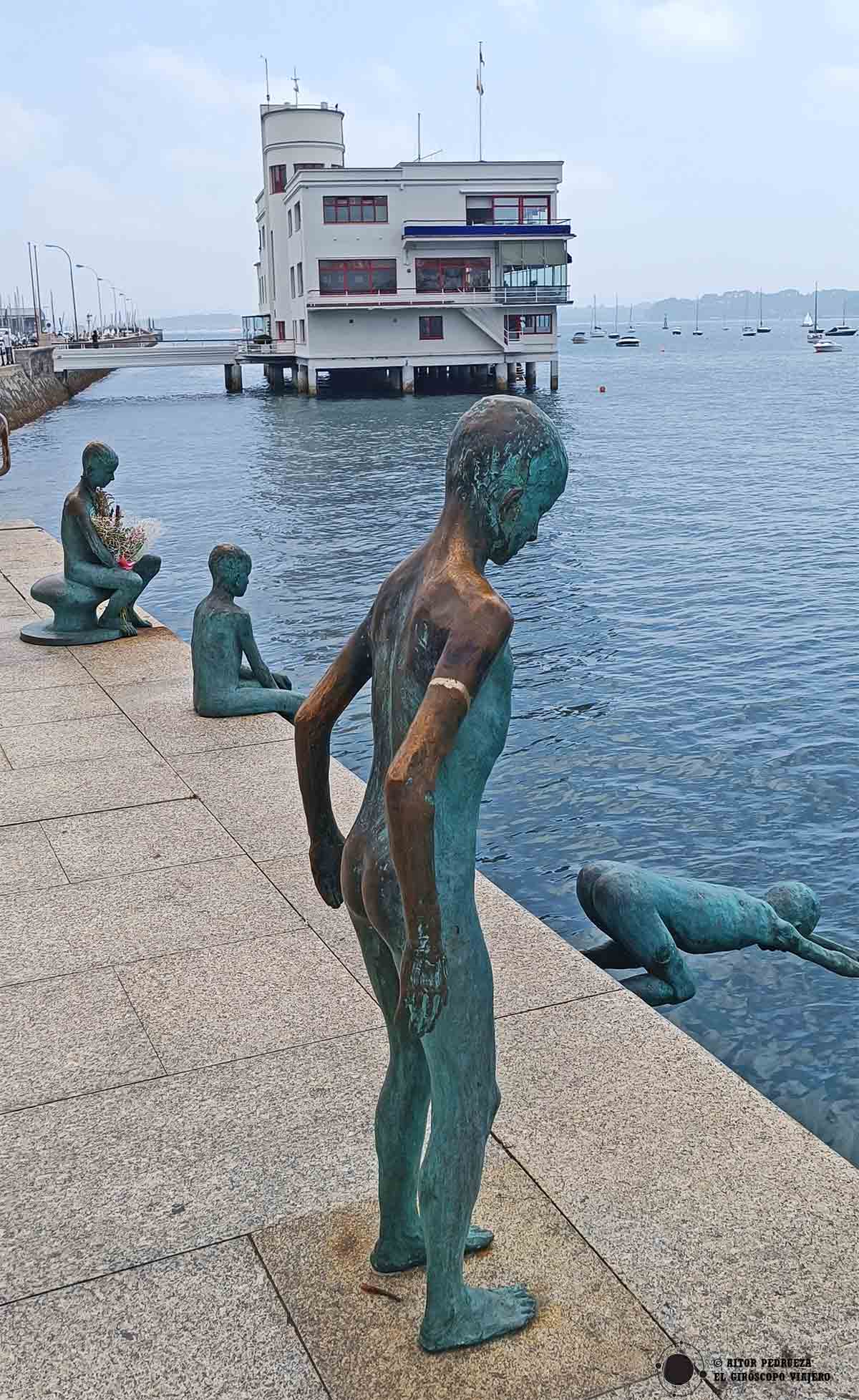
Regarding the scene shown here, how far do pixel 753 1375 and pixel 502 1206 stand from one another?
38.3 inches

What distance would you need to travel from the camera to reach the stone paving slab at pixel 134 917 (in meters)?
6.39

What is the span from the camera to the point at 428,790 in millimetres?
3131

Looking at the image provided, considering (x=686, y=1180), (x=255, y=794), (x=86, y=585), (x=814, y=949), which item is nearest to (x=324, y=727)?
(x=686, y=1180)

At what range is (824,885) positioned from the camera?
10250 millimetres

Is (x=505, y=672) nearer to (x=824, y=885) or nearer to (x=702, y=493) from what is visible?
(x=824, y=885)

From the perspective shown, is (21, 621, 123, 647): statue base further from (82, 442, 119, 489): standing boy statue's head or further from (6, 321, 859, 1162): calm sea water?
(6, 321, 859, 1162): calm sea water

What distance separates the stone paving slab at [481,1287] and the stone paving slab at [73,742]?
5.62m

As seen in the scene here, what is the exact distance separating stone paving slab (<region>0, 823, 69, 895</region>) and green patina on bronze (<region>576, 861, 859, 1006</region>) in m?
2.89

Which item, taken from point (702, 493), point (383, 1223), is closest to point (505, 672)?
point (383, 1223)

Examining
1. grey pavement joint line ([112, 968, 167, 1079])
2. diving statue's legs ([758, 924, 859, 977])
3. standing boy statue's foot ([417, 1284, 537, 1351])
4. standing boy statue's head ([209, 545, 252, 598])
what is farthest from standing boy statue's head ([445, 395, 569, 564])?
standing boy statue's head ([209, 545, 252, 598])

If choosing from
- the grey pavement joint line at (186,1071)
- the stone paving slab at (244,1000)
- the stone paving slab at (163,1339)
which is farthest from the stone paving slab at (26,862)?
the stone paving slab at (163,1339)

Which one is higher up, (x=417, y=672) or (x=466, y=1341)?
(x=417, y=672)

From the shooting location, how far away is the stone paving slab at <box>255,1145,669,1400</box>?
3674 mm

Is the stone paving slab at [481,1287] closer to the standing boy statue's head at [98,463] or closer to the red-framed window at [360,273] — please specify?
the standing boy statue's head at [98,463]
